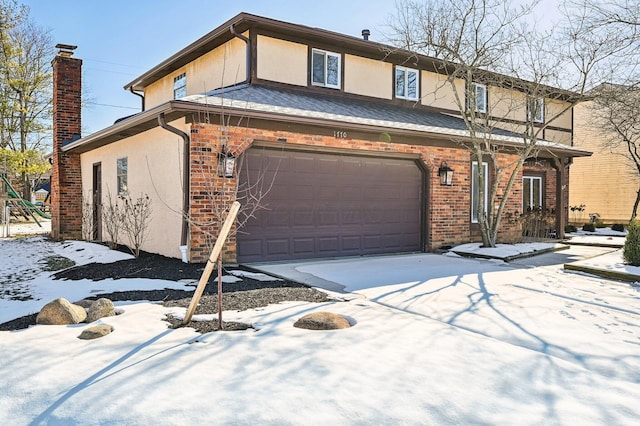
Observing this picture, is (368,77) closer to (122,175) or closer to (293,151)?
(293,151)

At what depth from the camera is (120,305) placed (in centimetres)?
557

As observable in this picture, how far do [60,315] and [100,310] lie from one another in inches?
14.4

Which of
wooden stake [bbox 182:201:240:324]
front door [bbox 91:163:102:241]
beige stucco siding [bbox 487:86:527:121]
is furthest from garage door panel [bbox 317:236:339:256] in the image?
beige stucco siding [bbox 487:86:527:121]

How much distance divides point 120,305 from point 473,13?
9.70 metres

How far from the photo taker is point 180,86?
14.3 m

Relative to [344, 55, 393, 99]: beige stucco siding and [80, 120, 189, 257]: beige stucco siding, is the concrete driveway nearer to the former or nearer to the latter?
[80, 120, 189, 257]: beige stucco siding

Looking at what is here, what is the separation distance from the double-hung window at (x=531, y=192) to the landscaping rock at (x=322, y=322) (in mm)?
12766

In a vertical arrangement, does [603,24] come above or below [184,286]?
above

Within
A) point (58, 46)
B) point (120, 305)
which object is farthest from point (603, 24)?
point (58, 46)

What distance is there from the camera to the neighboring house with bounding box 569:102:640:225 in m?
21.0

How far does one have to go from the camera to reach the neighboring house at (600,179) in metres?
21.0

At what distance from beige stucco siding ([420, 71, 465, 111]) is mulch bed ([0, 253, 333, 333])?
28.3ft

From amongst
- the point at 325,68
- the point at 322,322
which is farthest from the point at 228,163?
the point at 325,68

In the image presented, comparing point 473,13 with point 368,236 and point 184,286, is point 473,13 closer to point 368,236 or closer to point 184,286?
point 368,236
